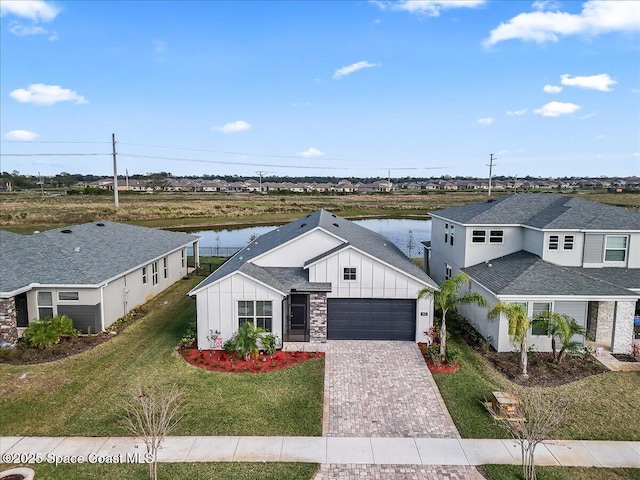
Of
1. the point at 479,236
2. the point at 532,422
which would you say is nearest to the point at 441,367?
the point at 532,422

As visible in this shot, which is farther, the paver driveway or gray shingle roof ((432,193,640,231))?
gray shingle roof ((432,193,640,231))

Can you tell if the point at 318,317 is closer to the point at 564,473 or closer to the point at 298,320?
the point at 298,320

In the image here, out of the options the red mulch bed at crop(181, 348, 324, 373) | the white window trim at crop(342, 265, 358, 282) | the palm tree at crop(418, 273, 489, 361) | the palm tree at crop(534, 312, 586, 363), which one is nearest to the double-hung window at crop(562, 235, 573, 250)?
the palm tree at crop(534, 312, 586, 363)

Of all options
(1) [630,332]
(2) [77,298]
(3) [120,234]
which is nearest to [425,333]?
(1) [630,332]

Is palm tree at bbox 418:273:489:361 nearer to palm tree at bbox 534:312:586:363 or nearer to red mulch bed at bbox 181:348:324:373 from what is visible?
palm tree at bbox 534:312:586:363

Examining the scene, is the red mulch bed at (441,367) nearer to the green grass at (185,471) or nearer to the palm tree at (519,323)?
the palm tree at (519,323)

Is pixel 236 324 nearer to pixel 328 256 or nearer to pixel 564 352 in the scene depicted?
pixel 328 256

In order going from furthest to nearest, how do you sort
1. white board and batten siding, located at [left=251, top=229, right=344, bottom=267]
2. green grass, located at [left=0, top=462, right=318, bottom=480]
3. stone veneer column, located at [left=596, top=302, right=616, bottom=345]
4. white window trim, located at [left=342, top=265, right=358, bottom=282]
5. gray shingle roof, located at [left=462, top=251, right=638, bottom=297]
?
white board and batten siding, located at [left=251, top=229, right=344, bottom=267] → white window trim, located at [left=342, top=265, right=358, bottom=282] → stone veneer column, located at [left=596, top=302, right=616, bottom=345] → gray shingle roof, located at [left=462, top=251, right=638, bottom=297] → green grass, located at [left=0, top=462, right=318, bottom=480]

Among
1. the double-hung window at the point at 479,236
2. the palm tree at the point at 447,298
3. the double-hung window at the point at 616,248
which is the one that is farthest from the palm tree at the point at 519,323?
the double-hung window at the point at 616,248
